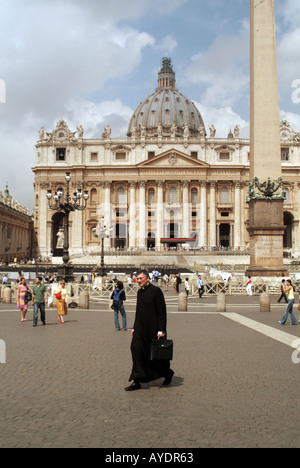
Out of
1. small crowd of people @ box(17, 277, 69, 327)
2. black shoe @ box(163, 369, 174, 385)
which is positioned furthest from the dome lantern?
black shoe @ box(163, 369, 174, 385)

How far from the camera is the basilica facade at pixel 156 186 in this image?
7731cm

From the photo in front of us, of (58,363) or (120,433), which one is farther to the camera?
(58,363)

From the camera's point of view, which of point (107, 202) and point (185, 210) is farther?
point (107, 202)

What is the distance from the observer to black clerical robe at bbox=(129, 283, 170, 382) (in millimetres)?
6418

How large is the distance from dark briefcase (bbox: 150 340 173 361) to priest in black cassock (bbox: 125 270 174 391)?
0.13 metres

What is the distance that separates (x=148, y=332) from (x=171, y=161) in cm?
7215

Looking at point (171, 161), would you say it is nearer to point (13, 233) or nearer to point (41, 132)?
point (41, 132)

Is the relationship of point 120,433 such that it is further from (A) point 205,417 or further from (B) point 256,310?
(B) point 256,310

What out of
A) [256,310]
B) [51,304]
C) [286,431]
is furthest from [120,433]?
[51,304]

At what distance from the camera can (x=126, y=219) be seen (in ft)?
255

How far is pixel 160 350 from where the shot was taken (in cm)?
632

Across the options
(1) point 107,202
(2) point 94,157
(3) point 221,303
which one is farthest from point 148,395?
(2) point 94,157

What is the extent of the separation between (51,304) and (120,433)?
14.6 meters

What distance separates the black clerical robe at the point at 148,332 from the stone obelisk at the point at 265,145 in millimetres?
15253
